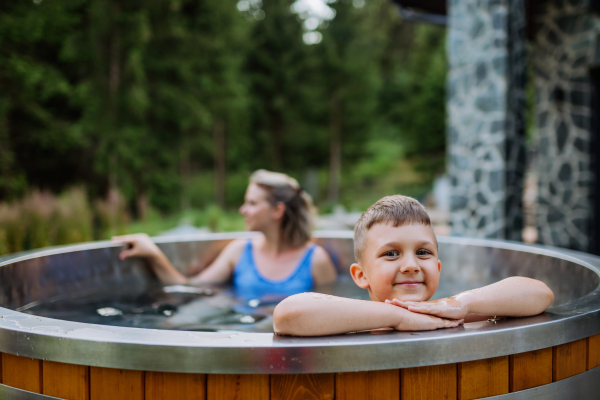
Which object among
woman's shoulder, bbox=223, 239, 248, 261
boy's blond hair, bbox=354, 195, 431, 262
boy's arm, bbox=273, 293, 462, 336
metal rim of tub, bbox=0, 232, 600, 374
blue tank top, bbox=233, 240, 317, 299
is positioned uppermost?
boy's blond hair, bbox=354, 195, 431, 262

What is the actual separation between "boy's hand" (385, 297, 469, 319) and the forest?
447cm

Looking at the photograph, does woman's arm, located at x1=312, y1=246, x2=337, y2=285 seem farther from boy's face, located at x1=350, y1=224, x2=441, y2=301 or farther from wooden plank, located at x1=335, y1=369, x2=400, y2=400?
wooden plank, located at x1=335, y1=369, x2=400, y2=400

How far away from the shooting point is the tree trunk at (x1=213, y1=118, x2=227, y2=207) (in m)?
14.3

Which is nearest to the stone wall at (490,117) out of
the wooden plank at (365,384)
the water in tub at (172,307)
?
the water in tub at (172,307)

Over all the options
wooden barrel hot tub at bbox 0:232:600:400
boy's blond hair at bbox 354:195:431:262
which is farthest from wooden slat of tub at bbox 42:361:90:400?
boy's blond hair at bbox 354:195:431:262

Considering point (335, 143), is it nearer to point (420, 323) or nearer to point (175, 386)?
point (420, 323)

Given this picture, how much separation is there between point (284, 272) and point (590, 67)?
4.20 meters

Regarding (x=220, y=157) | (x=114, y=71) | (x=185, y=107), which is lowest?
(x=220, y=157)

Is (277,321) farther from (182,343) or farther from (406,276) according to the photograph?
(406,276)

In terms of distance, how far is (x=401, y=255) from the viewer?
1.32 metres

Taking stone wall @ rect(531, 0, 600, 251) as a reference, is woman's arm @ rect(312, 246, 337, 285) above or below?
below

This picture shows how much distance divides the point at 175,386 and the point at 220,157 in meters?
13.9

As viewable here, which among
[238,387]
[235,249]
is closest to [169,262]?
[235,249]

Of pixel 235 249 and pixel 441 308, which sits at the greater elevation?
pixel 441 308
